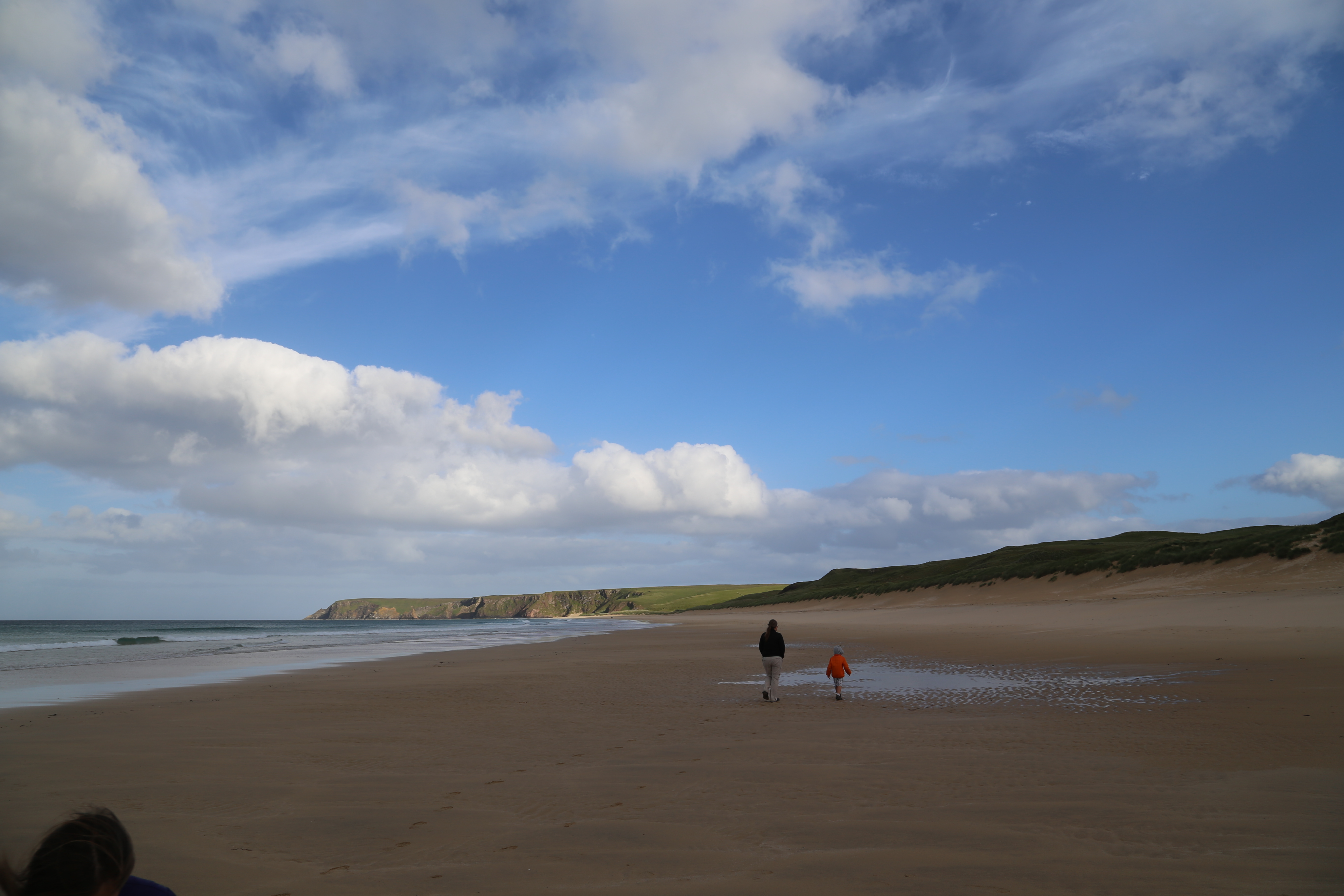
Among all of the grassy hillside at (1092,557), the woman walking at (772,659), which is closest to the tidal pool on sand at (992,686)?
the woman walking at (772,659)

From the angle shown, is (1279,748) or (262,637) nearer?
(1279,748)

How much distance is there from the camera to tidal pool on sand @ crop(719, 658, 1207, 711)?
548 inches

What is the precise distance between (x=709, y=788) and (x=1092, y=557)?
60392 mm

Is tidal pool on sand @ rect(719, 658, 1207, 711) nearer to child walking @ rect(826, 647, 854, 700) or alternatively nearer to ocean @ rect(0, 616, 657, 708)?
child walking @ rect(826, 647, 854, 700)

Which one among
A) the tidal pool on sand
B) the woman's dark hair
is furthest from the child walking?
the woman's dark hair

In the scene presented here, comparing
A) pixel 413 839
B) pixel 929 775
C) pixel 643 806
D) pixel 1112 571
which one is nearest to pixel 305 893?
pixel 413 839

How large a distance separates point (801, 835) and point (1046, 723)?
23.0ft

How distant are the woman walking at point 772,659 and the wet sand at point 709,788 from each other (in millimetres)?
493

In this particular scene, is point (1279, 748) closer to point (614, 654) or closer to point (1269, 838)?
point (1269, 838)

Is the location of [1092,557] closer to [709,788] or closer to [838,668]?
[838,668]

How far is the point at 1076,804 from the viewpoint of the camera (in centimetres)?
705

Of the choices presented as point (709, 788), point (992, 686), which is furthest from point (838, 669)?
point (709, 788)

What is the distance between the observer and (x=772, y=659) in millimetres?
15930

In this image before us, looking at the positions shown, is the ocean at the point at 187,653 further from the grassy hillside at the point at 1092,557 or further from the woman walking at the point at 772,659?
the grassy hillside at the point at 1092,557
